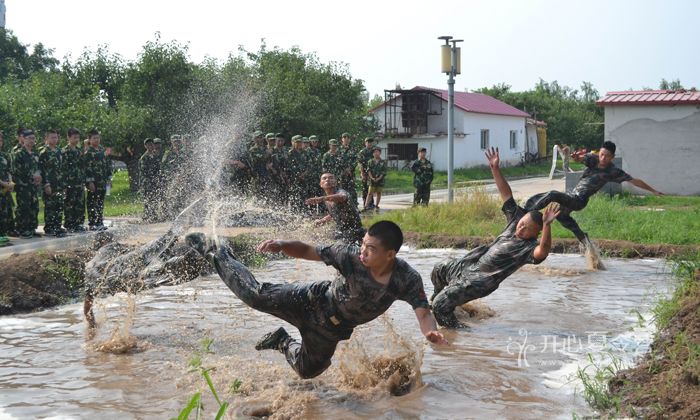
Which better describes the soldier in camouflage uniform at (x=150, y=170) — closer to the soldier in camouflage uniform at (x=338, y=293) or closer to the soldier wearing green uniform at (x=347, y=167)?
the soldier wearing green uniform at (x=347, y=167)

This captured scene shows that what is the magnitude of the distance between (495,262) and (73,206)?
998 cm

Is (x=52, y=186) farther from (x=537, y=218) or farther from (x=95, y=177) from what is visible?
(x=537, y=218)

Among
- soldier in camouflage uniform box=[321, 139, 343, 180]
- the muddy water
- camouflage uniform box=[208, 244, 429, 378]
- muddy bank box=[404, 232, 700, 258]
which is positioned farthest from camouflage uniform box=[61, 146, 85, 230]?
camouflage uniform box=[208, 244, 429, 378]

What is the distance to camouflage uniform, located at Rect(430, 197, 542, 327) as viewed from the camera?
26.2 ft

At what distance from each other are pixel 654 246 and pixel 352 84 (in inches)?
Answer: 834

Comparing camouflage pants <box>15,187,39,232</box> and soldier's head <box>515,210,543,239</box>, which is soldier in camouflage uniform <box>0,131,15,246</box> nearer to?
camouflage pants <box>15,187,39,232</box>

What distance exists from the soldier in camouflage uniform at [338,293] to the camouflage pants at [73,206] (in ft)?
32.5

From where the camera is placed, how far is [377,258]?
5.50 metres

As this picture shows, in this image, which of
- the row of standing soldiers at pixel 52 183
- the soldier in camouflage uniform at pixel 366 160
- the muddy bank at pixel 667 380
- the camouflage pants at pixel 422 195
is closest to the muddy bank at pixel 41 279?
the row of standing soldiers at pixel 52 183

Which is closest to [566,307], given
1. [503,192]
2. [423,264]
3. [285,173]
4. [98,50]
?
[503,192]

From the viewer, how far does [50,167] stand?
1470 centimetres

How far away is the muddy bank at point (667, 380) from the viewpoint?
516 centimetres

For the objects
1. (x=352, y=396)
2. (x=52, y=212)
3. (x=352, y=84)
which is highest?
(x=352, y=84)

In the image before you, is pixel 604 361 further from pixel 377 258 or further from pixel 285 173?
pixel 285 173
